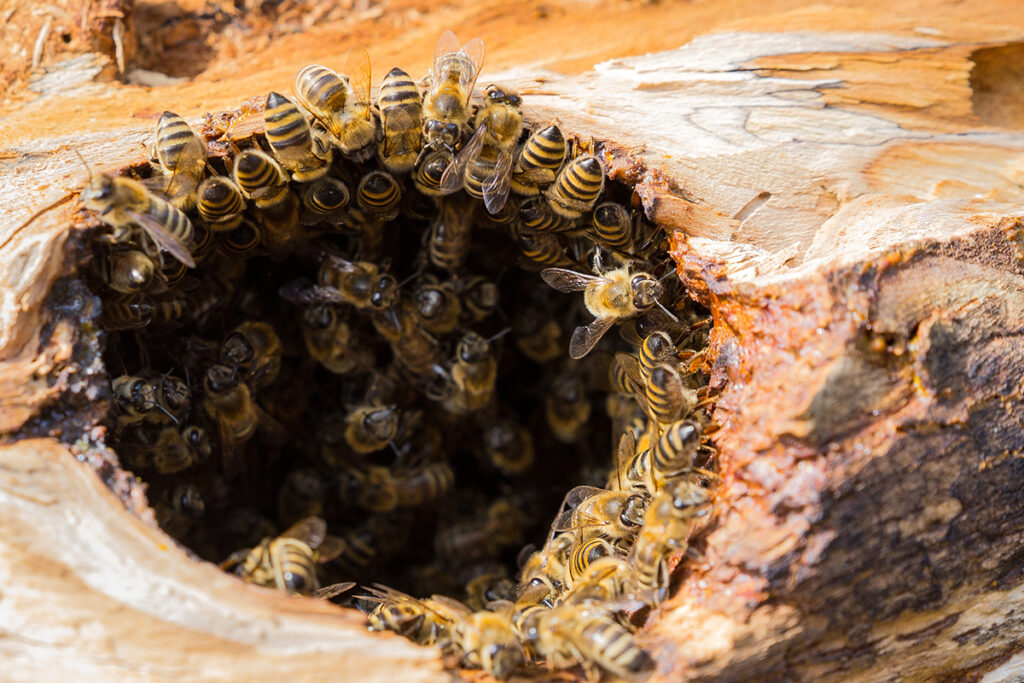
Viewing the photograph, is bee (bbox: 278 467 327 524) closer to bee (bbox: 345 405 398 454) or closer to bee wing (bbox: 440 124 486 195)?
bee (bbox: 345 405 398 454)

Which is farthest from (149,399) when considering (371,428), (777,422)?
(777,422)

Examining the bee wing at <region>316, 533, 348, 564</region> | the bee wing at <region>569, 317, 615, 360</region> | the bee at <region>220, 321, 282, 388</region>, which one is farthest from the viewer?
the bee at <region>220, 321, 282, 388</region>

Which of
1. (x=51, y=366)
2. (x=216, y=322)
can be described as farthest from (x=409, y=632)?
(x=216, y=322)

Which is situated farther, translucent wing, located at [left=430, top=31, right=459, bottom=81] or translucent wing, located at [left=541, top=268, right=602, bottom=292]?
translucent wing, located at [left=541, top=268, right=602, bottom=292]

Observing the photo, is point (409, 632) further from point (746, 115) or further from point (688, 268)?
point (746, 115)

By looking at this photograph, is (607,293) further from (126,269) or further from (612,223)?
(126,269)

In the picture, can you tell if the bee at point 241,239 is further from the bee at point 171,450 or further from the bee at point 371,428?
the bee at point 371,428

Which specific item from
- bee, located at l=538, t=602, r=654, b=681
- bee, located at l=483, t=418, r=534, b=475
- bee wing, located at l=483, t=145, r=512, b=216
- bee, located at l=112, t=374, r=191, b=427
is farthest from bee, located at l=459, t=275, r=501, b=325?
bee, located at l=538, t=602, r=654, b=681

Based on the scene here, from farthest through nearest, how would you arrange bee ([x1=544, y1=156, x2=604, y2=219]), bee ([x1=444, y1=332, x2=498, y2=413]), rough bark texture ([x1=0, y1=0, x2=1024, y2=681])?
bee ([x1=444, y1=332, x2=498, y2=413]) → bee ([x1=544, y1=156, x2=604, y2=219]) → rough bark texture ([x1=0, y1=0, x2=1024, y2=681])
